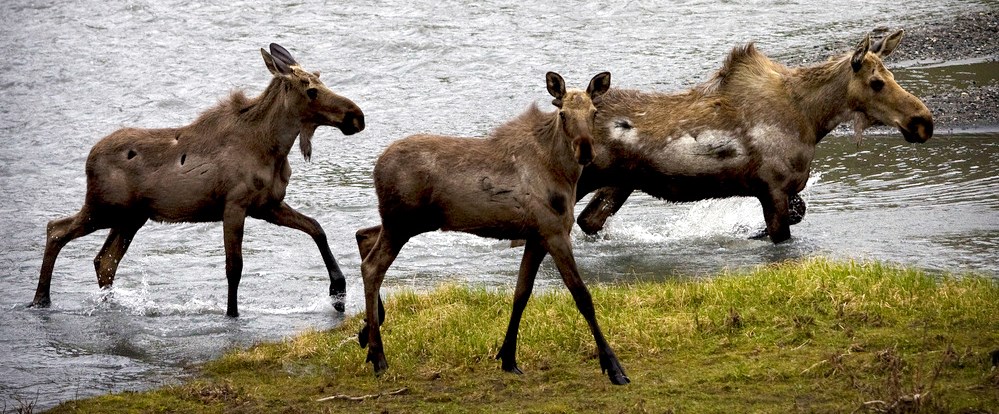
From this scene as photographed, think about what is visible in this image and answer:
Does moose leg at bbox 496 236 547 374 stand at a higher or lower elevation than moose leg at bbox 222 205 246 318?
higher

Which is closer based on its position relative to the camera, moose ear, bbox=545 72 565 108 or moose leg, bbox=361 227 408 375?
moose ear, bbox=545 72 565 108

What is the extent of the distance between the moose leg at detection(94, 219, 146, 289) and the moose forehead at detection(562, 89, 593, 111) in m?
4.87

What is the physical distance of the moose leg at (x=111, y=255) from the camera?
433 inches

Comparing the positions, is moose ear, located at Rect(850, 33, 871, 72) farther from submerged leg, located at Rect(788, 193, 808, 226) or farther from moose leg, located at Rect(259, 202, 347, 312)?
moose leg, located at Rect(259, 202, 347, 312)

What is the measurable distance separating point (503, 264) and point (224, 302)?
2462mm

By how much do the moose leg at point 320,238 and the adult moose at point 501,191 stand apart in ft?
6.81

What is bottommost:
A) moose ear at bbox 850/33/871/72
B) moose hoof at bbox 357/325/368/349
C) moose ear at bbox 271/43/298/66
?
moose hoof at bbox 357/325/368/349

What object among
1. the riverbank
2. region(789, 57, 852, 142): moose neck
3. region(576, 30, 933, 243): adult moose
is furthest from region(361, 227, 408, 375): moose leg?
the riverbank

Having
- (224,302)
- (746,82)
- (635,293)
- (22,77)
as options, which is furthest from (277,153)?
(22,77)

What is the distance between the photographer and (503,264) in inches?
455

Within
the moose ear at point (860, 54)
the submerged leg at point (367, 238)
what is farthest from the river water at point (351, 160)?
the moose ear at point (860, 54)

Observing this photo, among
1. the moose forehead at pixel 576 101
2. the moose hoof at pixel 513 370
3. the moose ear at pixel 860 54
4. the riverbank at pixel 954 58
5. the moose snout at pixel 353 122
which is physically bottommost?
the riverbank at pixel 954 58

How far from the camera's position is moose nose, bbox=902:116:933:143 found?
10.8m

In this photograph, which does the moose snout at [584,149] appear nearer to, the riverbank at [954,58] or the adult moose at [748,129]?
the adult moose at [748,129]
